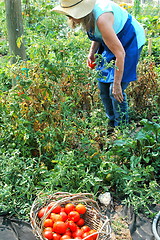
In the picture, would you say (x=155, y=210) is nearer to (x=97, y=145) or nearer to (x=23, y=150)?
(x=97, y=145)

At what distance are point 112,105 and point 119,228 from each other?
1.37 meters

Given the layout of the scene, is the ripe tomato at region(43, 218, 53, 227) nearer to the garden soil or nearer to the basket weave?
the basket weave

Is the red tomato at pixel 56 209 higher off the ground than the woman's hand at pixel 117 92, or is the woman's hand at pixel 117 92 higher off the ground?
the woman's hand at pixel 117 92

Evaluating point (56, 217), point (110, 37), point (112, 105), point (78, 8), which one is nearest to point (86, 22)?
point (78, 8)

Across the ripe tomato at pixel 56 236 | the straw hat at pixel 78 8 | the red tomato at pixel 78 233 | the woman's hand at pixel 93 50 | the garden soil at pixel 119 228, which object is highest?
the straw hat at pixel 78 8

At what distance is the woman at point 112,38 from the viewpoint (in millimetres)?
2365

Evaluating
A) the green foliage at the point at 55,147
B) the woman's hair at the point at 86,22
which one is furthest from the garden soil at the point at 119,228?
the woman's hair at the point at 86,22

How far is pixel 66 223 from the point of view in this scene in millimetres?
1957

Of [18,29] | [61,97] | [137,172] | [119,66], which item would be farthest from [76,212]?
[18,29]

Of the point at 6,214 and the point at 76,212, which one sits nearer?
the point at 76,212

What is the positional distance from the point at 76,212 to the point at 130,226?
1.58 feet

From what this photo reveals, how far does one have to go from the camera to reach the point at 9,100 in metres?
2.55

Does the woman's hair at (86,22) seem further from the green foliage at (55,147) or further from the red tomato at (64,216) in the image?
the red tomato at (64,216)

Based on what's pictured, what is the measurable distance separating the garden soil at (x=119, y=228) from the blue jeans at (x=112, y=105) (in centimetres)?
92
